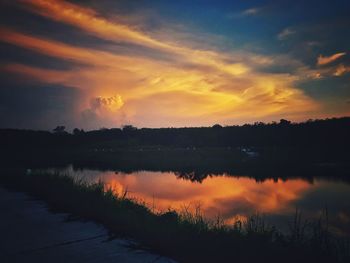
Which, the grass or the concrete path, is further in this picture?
the grass

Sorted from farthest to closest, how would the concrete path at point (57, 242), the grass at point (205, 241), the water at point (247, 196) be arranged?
the water at point (247, 196) → the grass at point (205, 241) → the concrete path at point (57, 242)

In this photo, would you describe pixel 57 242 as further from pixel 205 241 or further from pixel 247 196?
pixel 247 196

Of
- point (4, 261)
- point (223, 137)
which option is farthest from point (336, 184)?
point (223, 137)

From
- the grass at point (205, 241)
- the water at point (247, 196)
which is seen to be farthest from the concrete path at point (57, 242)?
the water at point (247, 196)

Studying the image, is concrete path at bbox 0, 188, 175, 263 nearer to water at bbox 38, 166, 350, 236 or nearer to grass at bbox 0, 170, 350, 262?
grass at bbox 0, 170, 350, 262

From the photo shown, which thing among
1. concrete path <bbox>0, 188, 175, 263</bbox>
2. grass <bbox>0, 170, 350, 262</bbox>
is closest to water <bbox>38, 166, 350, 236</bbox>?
grass <bbox>0, 170, 350, 262</bbox>

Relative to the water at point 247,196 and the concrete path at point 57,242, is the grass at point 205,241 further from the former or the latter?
the water at point 247,196

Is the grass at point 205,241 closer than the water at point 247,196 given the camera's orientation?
Yes

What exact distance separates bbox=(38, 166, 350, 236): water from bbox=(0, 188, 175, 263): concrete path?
643cm

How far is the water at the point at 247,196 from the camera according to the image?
51.7ft

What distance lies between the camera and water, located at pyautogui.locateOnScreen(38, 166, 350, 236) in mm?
15766

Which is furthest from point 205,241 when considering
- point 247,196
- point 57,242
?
point 247,196

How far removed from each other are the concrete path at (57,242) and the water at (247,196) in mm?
6429

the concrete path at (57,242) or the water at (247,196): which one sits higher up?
the concrete path at (57,242)
